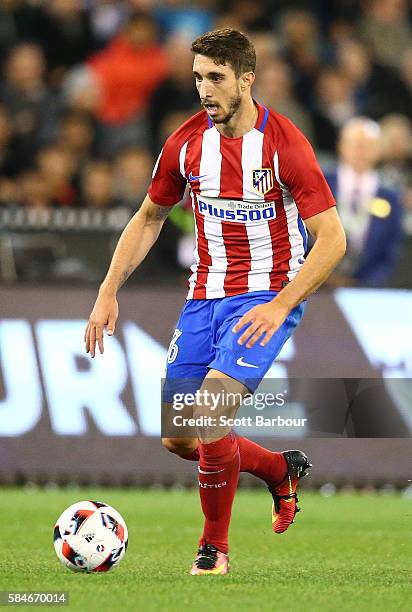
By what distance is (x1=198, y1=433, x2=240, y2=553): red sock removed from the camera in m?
6.46

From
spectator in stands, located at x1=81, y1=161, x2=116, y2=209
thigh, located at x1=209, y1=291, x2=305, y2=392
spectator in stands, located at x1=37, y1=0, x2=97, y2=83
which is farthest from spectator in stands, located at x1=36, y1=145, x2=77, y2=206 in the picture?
thigh, located at x1=209, y1=291, x2=305, y2=392

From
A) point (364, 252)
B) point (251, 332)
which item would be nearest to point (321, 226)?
point (251, 332)

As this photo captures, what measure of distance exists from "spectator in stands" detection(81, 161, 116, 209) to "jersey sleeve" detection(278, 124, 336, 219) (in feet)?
19.8

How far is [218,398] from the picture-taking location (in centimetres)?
627

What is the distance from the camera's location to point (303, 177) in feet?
20.9

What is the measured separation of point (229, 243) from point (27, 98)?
298 inches

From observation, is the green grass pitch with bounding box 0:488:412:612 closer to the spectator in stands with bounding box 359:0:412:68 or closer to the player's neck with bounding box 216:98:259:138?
the player's neck with bounding box 216:98:259:138

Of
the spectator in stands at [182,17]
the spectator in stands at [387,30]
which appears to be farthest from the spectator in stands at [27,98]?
the spectator in stands at [387,30]

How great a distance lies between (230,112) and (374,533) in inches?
121

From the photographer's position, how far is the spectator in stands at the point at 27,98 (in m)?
13.6

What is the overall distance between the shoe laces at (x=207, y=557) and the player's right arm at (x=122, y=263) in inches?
40.2

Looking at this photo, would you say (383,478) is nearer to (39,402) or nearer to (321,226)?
(39,402)

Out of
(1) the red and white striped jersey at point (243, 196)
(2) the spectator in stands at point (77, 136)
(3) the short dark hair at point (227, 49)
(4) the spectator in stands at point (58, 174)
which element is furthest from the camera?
(2) the spectator in stands at point (77, 136)

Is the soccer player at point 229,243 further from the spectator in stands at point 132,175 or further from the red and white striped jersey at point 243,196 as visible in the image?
the spectator in stands at point 132,175
